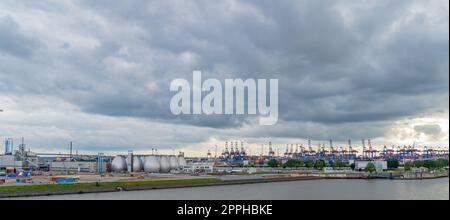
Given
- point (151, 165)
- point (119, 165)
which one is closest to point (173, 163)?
point (151, 165)

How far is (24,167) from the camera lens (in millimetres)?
55812

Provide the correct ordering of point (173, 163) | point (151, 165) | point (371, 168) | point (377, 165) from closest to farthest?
point (151, 165), point (173, 163), point (371, 168), point (377, 165)

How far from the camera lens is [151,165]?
53.3 m

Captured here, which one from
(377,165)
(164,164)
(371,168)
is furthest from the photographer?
(377,165)

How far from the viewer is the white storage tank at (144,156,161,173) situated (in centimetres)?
5316

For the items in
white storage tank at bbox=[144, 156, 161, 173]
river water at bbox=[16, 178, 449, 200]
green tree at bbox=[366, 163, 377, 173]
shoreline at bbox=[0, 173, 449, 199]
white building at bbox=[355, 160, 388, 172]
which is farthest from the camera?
white building at bbox=[355, 160, 388, 172]

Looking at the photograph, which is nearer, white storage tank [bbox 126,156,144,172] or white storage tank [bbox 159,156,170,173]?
white storage tank [bbox 126,156,144,172]

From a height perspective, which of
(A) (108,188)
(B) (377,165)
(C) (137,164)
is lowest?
(B) (377,165)

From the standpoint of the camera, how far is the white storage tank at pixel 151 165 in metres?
53.2

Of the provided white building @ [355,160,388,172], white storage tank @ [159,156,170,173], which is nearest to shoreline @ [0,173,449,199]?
white storage tank @ [159,156,170,173]

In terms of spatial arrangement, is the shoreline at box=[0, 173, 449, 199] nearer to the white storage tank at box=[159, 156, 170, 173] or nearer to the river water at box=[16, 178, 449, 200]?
the river water at box=[16, 178, 449, 200]

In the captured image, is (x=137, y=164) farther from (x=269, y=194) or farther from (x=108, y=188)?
(x=269, y=194)

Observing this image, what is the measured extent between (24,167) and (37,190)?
36.0 meters
